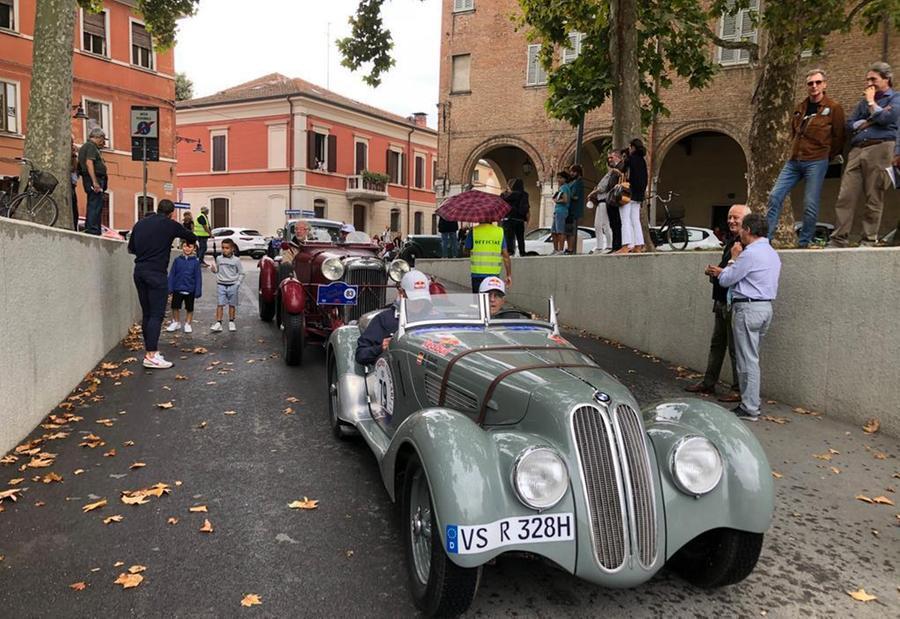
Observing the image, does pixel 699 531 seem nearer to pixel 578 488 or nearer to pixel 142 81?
pixel 578 488

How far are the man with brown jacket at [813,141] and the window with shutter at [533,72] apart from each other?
1927 centimetres

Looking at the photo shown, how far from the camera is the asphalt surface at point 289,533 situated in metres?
2.97

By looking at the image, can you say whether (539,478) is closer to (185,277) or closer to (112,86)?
(185,277)

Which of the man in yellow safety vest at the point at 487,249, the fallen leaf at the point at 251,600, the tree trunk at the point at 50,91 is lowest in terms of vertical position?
the fallen leaf at the point at 251,600

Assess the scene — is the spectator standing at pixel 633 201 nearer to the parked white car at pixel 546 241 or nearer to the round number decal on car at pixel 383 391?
the round number decal on car at pixel 383 391

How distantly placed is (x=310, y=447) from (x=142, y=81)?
30101 mm

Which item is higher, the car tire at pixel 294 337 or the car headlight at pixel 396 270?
the car headlight at pixel 396 270

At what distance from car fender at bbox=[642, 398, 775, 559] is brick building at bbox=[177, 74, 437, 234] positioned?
35911 millimetres

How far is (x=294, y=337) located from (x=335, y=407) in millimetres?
2798

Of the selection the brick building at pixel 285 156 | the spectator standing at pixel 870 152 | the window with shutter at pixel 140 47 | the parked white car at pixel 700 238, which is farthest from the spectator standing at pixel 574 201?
the brick building at pixel 285 156

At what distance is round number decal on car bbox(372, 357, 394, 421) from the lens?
441cm

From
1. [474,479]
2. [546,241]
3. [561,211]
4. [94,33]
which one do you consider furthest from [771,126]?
[94,33]

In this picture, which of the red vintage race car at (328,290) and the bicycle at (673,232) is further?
the bicycle at (673,232)

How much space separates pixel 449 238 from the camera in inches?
727
